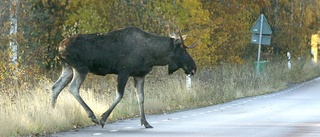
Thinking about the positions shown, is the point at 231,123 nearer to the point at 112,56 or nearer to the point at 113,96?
the point at 112,56

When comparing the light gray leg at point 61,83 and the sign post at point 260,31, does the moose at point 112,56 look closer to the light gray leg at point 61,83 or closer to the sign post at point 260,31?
the light gray leg at point 61,83

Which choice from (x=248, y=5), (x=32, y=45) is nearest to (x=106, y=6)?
(x=32, y=45)

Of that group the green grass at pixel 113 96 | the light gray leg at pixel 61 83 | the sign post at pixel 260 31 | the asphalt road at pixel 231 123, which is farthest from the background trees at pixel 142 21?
the light gray leg at pixel 61 83

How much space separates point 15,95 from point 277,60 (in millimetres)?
36863

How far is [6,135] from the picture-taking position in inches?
624

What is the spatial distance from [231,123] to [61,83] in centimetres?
358

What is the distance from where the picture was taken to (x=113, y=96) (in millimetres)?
23828

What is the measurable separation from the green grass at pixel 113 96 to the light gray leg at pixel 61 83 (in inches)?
7.4

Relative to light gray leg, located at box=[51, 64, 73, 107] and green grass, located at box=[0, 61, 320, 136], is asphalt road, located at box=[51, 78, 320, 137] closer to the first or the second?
green grass, located at box=[0, 61, 320, 136]

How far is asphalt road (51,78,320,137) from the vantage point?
1709 cm

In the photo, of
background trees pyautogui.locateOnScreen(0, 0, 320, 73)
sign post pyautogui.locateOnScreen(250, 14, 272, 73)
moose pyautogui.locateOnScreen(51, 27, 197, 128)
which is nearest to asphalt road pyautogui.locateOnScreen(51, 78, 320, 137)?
moose pyautogui.locateOnScreen(51, 27, 197, 128)

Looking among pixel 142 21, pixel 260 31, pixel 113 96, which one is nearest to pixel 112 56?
pixel 113 96

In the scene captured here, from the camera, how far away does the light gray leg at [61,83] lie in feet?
62.6

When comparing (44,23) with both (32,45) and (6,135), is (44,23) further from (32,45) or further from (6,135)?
(6,135)
